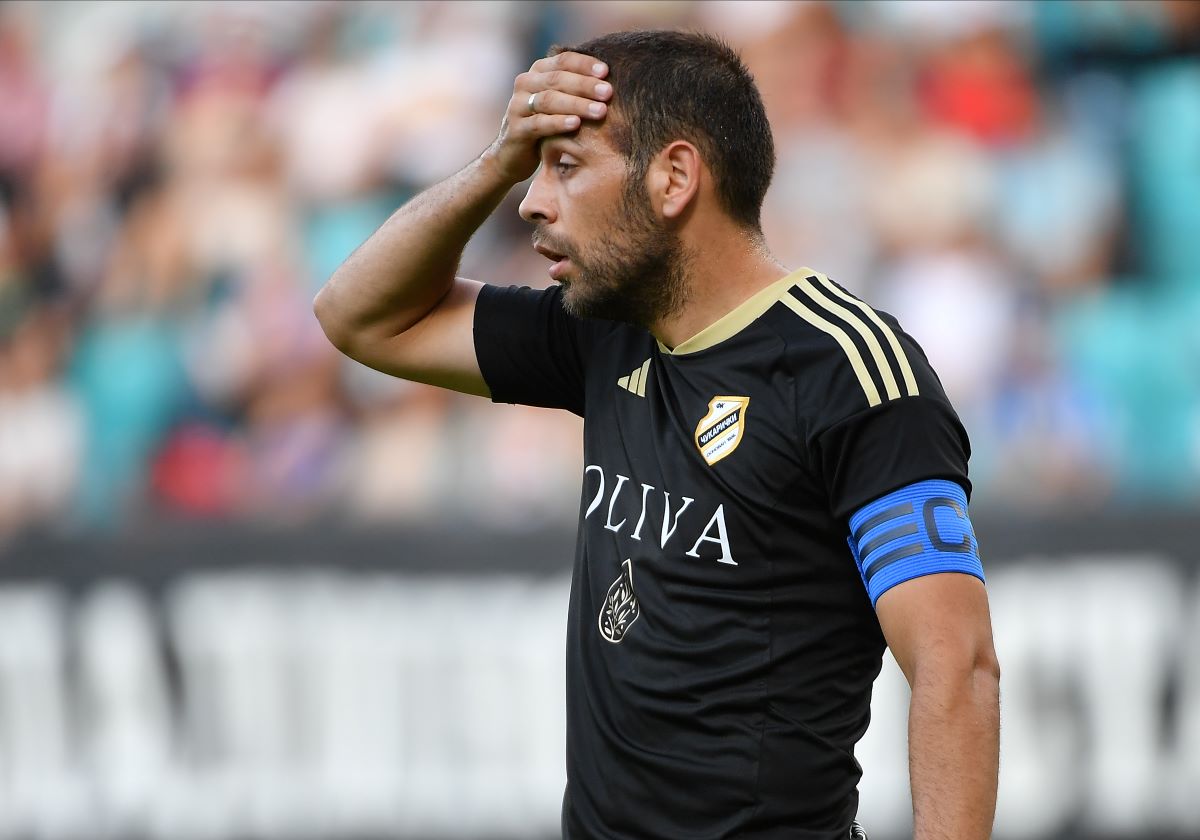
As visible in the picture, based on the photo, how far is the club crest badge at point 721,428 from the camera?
2.74 metres

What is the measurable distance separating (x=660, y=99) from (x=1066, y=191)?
5.00 metres

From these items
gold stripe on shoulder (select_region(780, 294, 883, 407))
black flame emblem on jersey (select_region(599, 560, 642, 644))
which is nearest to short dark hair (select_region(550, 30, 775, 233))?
gold stripe on shoulder (select_region(780, 294, 883, 407))

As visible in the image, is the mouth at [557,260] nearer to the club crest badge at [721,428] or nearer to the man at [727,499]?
the man at [727,499]

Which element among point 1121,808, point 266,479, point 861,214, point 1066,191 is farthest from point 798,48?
point 1121,808

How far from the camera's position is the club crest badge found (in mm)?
2744

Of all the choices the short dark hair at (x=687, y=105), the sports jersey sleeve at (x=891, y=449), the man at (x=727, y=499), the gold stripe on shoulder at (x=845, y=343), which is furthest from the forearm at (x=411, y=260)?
the sports jersey sleeve at (x=891, y=449)

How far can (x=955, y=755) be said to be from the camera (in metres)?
2.46

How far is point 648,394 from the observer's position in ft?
9.80

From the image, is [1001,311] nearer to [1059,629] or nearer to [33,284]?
[1059,629]

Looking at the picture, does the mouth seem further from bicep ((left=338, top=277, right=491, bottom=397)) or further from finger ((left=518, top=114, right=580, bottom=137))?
bicep ((left=338, top=277, right=491, bottom=397))

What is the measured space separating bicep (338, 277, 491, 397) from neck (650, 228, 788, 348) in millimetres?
597

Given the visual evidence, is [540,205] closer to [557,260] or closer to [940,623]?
[557,260]

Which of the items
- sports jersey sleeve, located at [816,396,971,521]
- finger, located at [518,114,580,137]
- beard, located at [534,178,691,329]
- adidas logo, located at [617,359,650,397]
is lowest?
sports jersey sleeve, located at [816,396,971,521]

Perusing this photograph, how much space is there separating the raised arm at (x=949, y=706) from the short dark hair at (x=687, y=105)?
861 millimetres
